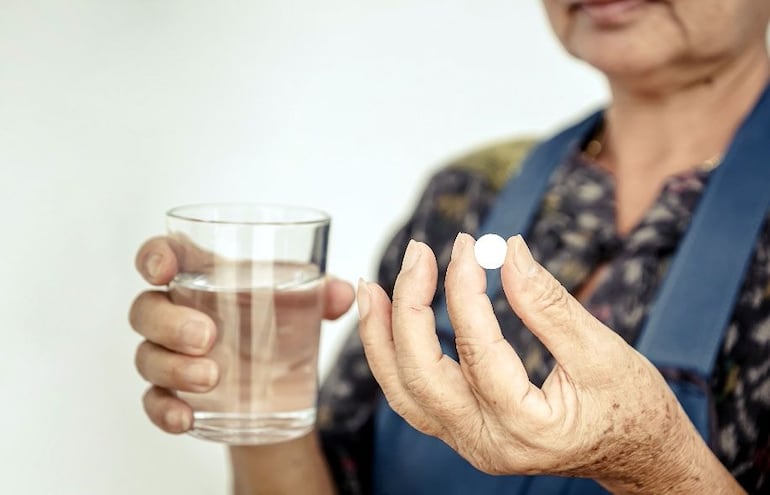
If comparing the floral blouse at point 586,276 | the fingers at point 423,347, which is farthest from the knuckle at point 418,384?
the floral blouse at point 586,276

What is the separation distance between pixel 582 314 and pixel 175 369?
1.17 feet

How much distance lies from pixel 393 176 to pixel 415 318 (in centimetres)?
120

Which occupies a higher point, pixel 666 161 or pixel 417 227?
pixel 666 161

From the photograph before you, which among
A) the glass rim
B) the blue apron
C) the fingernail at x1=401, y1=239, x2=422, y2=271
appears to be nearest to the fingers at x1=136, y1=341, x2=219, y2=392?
the glass rim

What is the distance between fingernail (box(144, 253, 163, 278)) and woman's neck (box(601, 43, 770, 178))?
22.3 inches

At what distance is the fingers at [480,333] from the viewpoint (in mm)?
630

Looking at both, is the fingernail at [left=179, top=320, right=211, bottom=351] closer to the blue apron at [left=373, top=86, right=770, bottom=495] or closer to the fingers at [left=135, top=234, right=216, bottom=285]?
the fingers at [left=135, top=234, right=216, bottom=285]

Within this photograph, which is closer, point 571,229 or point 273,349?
point 273,349

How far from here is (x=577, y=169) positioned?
1.21 meters

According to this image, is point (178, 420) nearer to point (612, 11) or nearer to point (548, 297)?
point (548, 297)

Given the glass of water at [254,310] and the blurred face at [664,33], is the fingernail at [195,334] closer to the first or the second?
the glass of water at [254,310]

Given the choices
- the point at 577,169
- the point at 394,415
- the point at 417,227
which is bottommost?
the point at 394,415

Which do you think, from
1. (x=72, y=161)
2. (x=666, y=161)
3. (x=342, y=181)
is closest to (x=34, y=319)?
(x=72, y=161)

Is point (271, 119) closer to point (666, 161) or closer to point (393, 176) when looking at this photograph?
point (393, 176)
